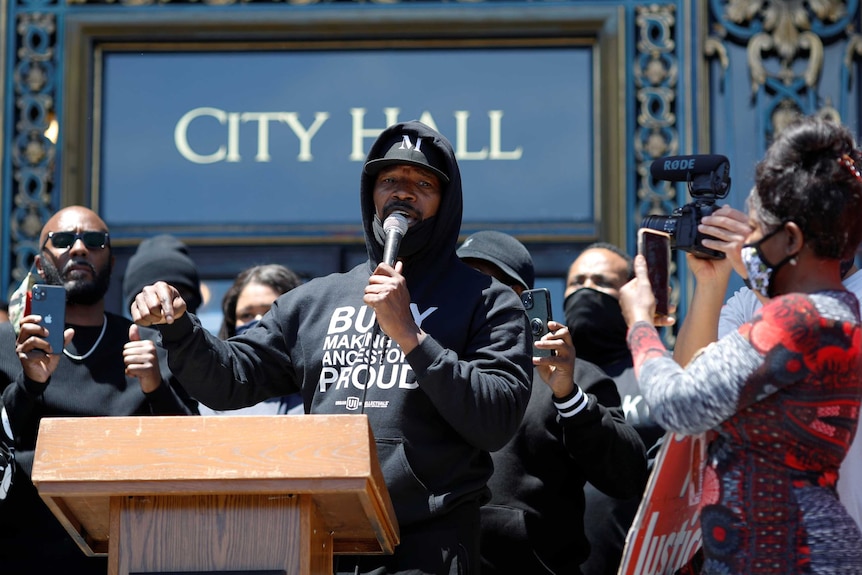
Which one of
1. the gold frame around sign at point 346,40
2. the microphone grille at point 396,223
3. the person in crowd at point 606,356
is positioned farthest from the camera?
the gold frame around sign at point 346,40

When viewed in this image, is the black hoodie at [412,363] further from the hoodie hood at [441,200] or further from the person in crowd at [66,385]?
the person in crowd at [66,385]

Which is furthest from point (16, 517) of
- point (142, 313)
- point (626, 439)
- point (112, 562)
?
point (626, 439)

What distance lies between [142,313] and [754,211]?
5.05 ft

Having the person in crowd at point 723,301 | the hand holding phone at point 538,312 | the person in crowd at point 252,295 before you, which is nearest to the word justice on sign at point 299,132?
the person in crowd at point 252,295

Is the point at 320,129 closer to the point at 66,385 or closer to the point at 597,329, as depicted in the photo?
the point at 597,329

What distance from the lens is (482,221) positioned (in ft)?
24.2

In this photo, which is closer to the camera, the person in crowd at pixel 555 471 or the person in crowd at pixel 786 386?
the person in crowd at pixel 786 386

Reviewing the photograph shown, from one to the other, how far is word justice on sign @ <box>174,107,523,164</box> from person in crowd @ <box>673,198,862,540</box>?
3.79m

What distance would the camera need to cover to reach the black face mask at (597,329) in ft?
16.9

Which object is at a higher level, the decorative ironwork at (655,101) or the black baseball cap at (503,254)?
the decorative ironwork at (655,101)

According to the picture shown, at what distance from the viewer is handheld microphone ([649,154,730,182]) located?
11.8 ft

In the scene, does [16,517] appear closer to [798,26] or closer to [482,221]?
[482,221]

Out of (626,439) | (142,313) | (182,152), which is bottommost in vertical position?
(626,439)

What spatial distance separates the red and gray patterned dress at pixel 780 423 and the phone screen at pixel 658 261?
35 cm
